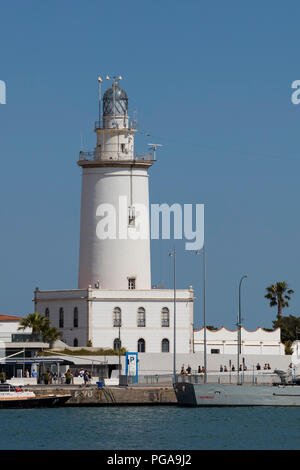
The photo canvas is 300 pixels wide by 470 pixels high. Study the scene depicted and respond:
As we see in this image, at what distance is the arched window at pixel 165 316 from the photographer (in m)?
96.4

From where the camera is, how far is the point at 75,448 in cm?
5584

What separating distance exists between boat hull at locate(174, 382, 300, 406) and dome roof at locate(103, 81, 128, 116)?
26235 mm

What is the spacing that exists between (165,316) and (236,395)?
21364 mm

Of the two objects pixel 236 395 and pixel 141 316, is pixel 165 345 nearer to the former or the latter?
pixel 141 316

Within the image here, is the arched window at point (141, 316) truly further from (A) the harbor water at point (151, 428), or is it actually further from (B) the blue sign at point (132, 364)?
(A) the harbor water at point (151, 428)

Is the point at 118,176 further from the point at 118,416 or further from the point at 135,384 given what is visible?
the point at 118,416

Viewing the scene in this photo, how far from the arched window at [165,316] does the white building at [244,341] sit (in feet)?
20.0

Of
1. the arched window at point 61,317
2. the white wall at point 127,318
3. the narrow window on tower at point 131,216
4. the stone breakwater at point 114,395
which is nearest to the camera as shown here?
the stone breakwater at point 114,395

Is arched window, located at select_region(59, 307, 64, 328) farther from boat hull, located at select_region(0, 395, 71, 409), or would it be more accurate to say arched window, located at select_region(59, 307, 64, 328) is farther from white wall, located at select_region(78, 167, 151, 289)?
boat hull, located at select_region(0, 395, 71, 409)

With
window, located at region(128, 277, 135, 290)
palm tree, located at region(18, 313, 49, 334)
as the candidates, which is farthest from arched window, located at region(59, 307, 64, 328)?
window, located at region(128, 277, 135, 290)

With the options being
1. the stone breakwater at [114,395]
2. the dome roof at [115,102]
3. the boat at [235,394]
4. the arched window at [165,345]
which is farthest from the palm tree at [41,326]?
the boat at [235,394]

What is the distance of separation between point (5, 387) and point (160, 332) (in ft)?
73.9

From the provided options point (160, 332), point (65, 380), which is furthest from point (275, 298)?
point (65, 380)

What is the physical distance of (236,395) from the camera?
7562cm
